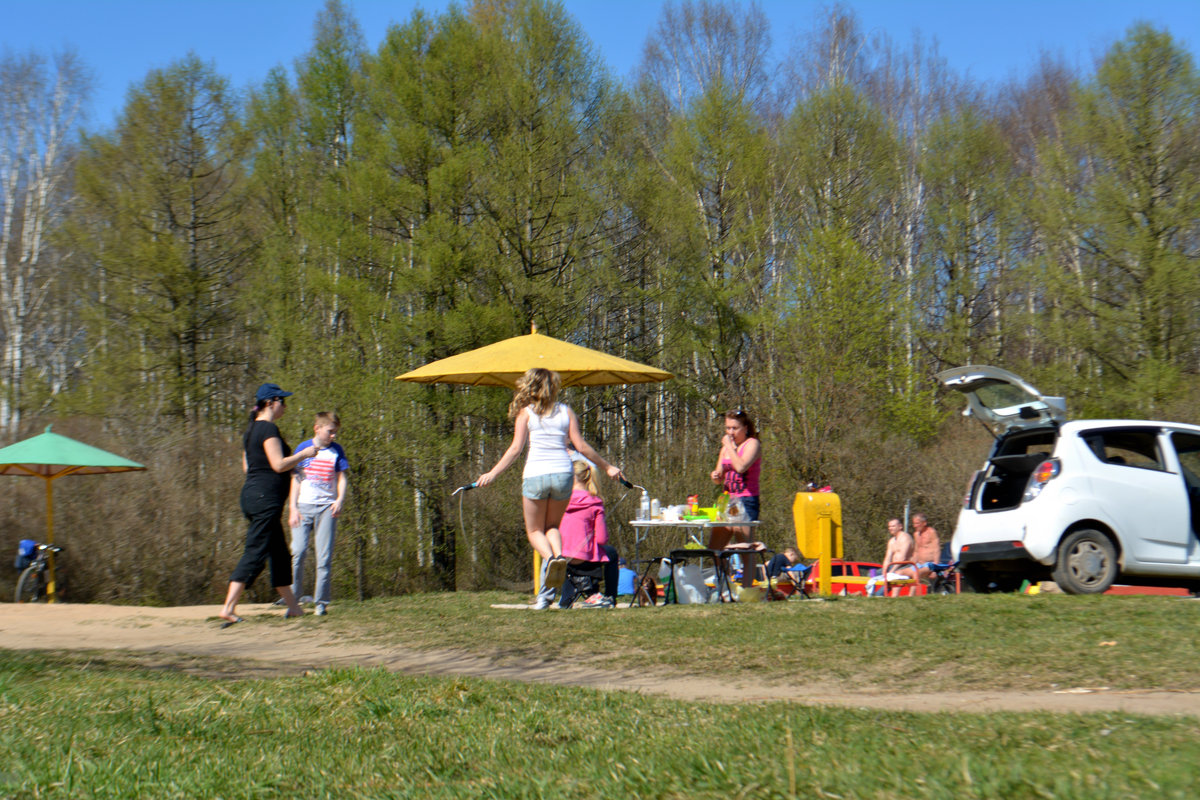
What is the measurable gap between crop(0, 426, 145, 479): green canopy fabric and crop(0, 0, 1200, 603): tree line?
1.96 meters

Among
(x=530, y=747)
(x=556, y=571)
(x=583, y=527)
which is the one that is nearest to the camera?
(x=530, y=747)

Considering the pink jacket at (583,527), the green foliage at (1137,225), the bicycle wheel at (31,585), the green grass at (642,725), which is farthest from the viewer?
the green foliage at (1137,225)

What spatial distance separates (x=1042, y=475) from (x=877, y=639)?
128 inches

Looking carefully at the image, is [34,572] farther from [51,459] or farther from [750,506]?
[750,506]

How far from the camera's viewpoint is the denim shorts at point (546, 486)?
8.71 metres

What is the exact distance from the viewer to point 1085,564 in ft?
30.0

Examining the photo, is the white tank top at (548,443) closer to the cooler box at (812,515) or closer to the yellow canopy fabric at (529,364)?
the yellow canopy fabric at (529,364)

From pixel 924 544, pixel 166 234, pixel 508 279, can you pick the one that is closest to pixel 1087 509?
pixel 924 544

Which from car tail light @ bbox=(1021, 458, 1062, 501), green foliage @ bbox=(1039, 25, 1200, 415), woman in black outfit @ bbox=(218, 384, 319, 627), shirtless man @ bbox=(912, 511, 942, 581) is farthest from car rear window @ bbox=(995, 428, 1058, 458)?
green foliage @ bbox=(1039, 25, 1200, 415)

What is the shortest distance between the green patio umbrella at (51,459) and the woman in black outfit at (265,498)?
20.1ft

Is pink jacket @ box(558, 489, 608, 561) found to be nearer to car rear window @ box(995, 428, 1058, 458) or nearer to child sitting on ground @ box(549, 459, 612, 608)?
child sitting on ground @ box(549, 459, 612, 608)

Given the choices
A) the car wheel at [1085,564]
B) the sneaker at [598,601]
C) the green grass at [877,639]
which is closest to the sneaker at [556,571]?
the green grass at [877,639]

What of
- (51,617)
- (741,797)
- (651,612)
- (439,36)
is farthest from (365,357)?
(741,797)

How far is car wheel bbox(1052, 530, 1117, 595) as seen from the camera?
9.10 metres
